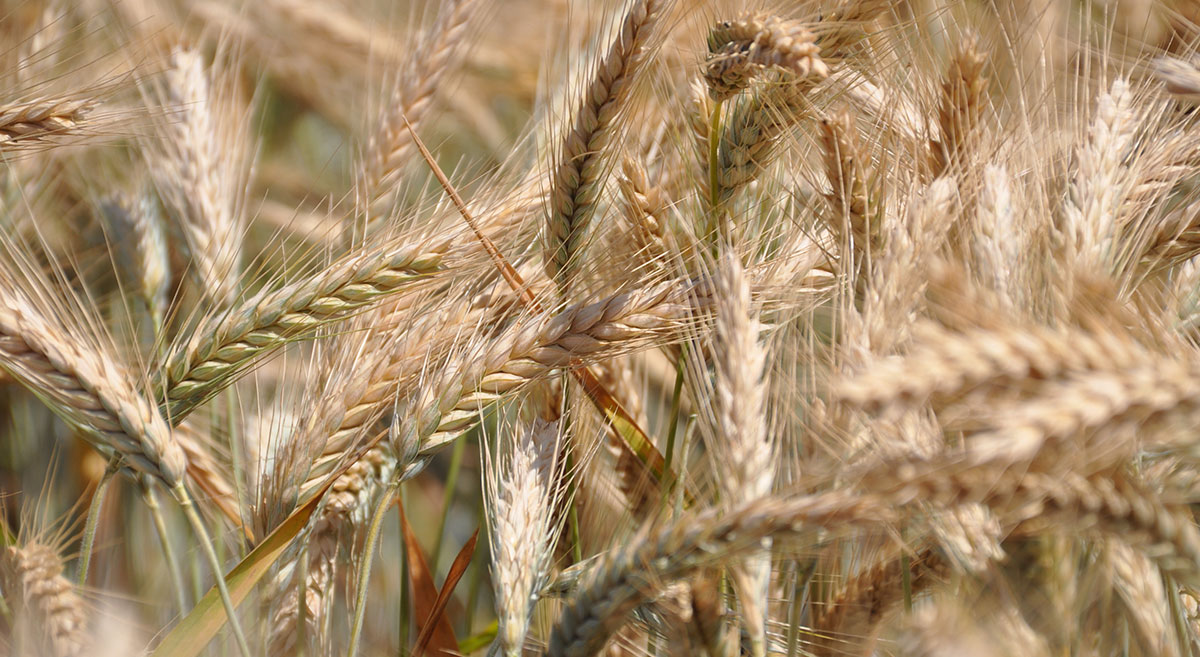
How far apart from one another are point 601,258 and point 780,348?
0.25 m

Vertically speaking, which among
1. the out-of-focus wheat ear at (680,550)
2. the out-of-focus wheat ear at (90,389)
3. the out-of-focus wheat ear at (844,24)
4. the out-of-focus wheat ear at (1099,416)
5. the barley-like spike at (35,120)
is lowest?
the out-of-focus wheat ear at (680,550)

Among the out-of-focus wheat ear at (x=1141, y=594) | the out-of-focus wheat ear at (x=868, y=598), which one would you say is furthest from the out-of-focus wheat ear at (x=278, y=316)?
the out-of-focus wheat ear at (x=1141, y=594)

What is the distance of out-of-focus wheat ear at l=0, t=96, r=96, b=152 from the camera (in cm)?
92

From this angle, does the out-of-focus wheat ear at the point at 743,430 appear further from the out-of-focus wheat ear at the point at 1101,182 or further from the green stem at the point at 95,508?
the green stem at the point at 95,508

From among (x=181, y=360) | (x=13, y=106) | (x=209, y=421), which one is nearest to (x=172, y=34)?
(x=13, y=106)

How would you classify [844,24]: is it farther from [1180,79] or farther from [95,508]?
[95,508]

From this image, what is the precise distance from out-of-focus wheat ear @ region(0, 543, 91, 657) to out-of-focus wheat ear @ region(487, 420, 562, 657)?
0.45m

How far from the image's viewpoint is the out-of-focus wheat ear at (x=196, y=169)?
1.19 m

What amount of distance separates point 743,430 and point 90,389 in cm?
61

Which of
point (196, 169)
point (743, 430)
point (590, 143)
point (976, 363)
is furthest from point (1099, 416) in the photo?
point (196, 169)

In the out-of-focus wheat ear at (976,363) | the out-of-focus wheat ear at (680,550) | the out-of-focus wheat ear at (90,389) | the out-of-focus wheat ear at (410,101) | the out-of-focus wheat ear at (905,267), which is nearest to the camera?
the out-of-focus wheat ear at (976,363)

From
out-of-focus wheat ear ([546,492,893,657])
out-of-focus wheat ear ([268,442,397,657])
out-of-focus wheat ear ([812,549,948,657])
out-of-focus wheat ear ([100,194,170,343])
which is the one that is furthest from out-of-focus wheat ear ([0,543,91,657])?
out-of-focus wheat ear ([812,549,948,657])

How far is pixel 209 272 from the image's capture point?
110cm

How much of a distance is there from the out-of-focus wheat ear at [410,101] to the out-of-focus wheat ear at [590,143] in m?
0.38
